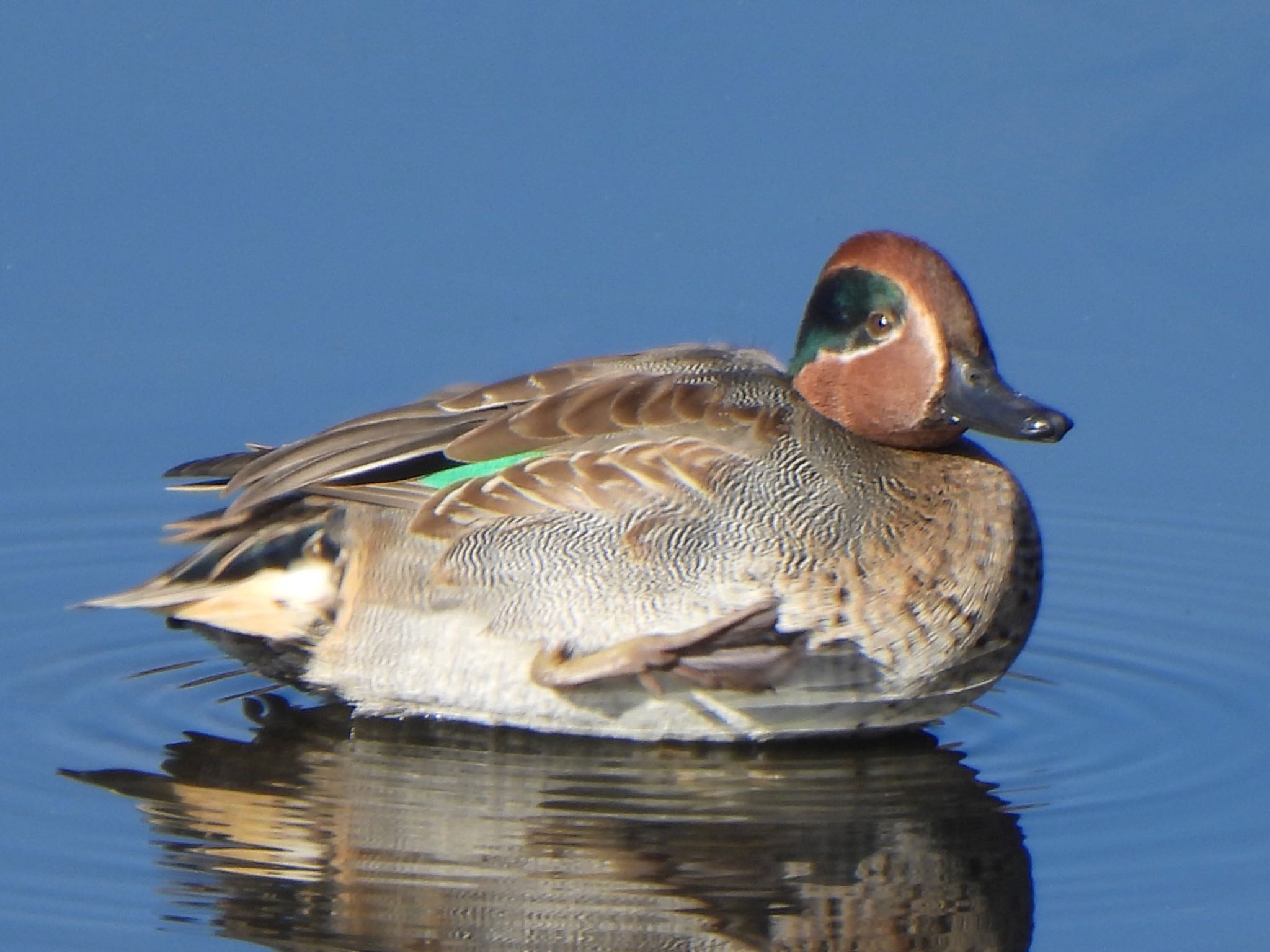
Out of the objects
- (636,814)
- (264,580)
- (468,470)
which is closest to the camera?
(636,814)

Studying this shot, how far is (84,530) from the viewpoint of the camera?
850cm

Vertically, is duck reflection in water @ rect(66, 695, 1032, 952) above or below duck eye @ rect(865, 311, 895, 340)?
below

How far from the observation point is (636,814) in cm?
661

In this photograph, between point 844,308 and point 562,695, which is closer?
point 562,695

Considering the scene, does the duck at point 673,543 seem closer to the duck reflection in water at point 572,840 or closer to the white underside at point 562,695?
the white underside at point 562,695

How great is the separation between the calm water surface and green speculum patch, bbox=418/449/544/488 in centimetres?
73

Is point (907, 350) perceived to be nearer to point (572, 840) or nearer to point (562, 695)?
point (562, 695)

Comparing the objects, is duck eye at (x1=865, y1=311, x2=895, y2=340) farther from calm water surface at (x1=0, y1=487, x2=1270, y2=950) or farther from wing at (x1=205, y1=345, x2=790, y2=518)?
calm water surface at (x1=0, y1=487, x2=1270, y2=950)

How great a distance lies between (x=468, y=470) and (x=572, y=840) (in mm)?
1271

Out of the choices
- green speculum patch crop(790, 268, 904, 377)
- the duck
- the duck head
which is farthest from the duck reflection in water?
green speculum patch crop(790, 268, 904, 377)

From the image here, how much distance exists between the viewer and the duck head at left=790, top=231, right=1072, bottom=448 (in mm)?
7219

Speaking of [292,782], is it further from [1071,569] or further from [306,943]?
[1071,569]

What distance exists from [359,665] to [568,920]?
5.32 feet

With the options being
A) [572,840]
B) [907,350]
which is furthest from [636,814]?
[907,350]
